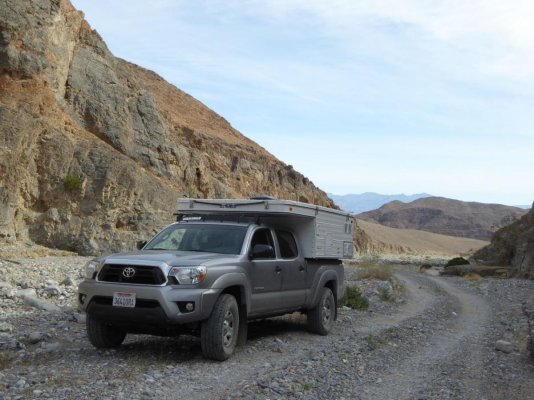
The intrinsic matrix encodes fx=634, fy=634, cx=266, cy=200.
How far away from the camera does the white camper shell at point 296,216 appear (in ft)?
33.1

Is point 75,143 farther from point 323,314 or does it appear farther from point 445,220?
point 445,220

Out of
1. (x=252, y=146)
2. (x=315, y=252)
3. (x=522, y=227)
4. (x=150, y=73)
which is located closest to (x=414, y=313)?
(x=315, y=252)

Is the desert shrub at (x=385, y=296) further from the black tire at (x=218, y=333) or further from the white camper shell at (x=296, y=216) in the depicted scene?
the black tire at (x=218, y=333)

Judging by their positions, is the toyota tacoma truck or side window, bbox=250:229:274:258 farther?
side window, bbox=250:229:274:258

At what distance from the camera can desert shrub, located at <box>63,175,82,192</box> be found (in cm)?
2844

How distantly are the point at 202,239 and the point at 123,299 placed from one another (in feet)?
6.25

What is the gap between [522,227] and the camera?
1686 inches

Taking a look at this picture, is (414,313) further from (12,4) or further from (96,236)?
(12,4)

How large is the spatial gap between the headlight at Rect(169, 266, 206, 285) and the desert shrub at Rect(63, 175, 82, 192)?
21.9m

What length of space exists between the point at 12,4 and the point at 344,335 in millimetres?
25749

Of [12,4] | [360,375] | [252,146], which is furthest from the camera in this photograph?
[252,146]

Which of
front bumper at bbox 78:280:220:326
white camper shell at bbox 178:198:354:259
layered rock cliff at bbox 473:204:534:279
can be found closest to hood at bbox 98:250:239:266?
front bumper at bbox 78:280:220:326

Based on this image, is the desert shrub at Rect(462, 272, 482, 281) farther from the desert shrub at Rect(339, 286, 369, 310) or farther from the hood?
the hood

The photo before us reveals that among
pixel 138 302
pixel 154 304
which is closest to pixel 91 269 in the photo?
pixel 138 302
